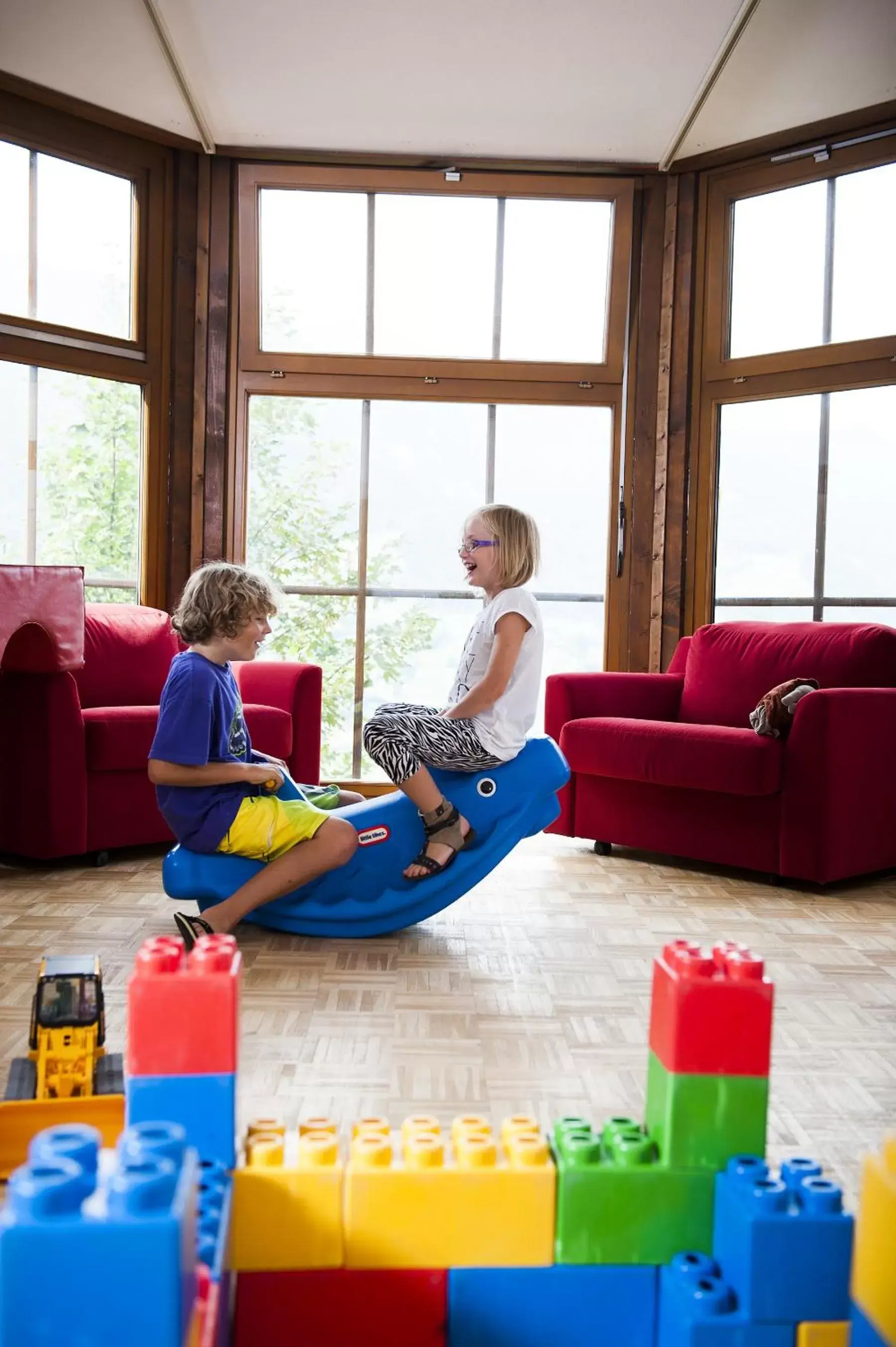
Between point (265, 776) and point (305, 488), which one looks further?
point (305, 488)

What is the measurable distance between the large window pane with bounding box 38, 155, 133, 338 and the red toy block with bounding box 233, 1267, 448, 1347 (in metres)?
3.84

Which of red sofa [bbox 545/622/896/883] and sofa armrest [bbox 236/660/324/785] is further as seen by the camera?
sofa armrest [bbox 236/660/324/785]

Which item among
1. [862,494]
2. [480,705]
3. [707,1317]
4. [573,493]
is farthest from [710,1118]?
[573,493]

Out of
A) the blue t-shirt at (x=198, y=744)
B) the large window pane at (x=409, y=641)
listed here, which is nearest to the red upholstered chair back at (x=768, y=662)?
the large window pane at (x=409, y=641)

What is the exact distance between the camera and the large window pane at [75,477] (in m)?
4.02

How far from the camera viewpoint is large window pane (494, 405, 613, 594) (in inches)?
181

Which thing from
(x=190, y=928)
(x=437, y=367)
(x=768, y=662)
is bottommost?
(x=190, y=928)

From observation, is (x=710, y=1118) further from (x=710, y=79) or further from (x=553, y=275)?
(x=553, y=275)

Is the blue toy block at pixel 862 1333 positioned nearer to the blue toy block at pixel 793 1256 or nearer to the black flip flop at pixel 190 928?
the blue toy block at pixel 793 1256

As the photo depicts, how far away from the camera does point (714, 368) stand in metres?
→ 4.46

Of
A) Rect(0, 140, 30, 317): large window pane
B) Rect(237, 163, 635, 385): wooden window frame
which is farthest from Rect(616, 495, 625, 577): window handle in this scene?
Rect(0, 140, 30, 317): large window pane

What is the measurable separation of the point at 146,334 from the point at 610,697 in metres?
2.29

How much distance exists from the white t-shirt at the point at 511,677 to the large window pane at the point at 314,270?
2.29 meters

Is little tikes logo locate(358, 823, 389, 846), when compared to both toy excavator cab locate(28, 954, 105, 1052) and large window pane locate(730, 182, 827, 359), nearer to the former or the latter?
toy excavator cab locate(28, 954, 105, 1052)
